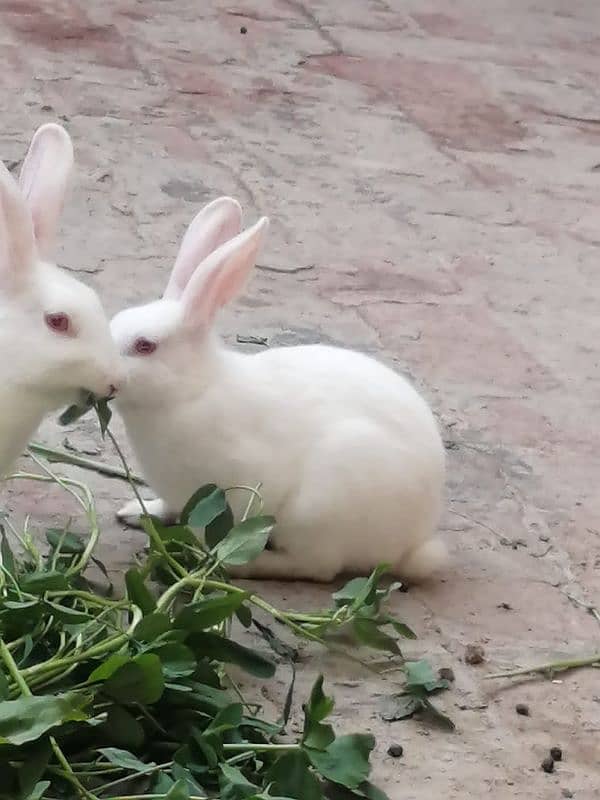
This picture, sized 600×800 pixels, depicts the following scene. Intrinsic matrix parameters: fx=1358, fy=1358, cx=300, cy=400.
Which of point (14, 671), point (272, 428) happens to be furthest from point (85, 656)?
point (272, 428)

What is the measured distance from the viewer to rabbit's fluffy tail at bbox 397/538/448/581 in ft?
6.91

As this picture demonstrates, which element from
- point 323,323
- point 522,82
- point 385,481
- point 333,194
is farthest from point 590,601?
point 522,82

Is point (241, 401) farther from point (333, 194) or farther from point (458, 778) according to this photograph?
point (333, 194)

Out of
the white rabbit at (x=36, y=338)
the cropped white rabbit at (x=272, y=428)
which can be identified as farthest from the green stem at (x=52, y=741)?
the cropped white rabbit at (x=272, y=428)

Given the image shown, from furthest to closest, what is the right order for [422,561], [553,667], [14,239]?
[422,561]
[553,667]
[14,239]

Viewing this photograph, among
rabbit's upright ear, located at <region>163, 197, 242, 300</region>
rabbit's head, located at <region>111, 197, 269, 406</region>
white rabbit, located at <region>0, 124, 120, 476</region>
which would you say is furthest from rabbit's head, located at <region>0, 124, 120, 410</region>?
rabbit's upright ear, located at <region>163, 197, 242, 300</region>

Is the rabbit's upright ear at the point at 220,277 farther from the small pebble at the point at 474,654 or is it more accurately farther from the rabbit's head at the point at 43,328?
the small pebble at the point at 474,654

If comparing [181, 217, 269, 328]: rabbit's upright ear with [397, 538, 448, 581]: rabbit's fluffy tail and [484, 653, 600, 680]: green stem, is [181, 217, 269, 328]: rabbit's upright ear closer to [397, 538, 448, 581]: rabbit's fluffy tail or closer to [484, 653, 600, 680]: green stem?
[397, 538, 448, 581]: rabbit's fluffy tail

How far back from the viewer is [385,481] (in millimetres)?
1996

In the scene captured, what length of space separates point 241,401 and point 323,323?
3.15ft

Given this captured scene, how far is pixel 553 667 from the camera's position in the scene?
6.48 ft

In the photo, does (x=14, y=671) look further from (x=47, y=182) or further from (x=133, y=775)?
(x=47, y=182)

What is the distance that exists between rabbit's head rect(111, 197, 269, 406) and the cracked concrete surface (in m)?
0.31

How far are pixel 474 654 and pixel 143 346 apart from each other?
2.14 ft
